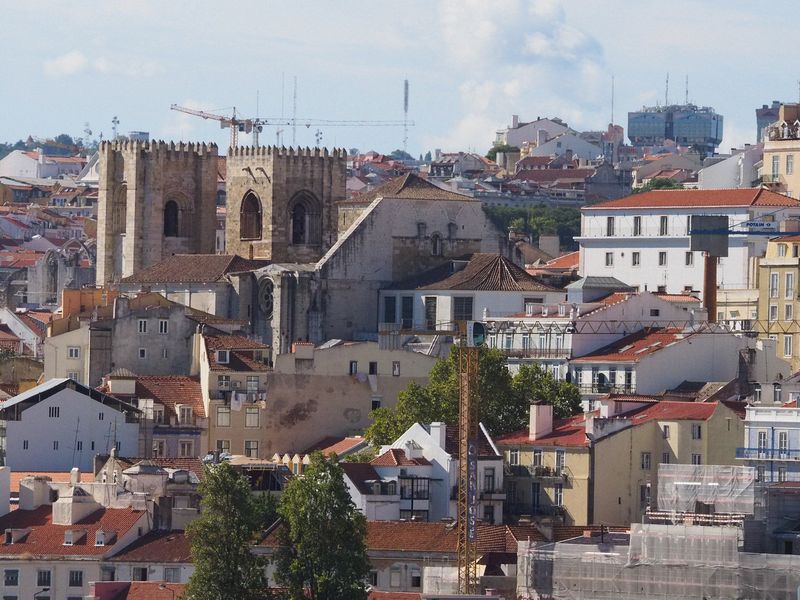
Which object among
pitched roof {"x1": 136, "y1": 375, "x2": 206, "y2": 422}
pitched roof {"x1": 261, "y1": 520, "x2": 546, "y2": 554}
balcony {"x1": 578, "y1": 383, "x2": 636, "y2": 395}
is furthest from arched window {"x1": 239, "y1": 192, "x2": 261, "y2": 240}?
pitched roof {"x1": 261, "y1": 520, "x2": 546, "y2": 554}

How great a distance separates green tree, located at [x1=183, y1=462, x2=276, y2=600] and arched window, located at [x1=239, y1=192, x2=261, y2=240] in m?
55.9

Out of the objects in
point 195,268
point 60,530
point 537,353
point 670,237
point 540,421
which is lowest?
point 60,530

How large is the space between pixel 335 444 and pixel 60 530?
64.0 ft

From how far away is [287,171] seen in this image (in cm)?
13438

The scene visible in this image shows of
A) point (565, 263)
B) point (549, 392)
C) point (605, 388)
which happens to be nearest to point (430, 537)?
point (549, 392)

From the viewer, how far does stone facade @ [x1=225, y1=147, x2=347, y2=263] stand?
134m

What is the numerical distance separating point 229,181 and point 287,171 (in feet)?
10.9

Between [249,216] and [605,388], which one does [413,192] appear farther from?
[605,388]

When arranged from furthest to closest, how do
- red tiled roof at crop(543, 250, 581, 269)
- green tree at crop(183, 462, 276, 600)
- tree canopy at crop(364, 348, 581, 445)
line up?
1. red tiled roof at crop(543, 250, 581, 269)
2. tree canopy at crop(364, 348, 581, 445)
3. green tree at crop(183, 462, 276, 600)

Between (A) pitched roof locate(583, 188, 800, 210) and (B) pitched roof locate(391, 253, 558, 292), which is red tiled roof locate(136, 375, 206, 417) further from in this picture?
(A) pitched roof locate(583, 188, 800, 210)

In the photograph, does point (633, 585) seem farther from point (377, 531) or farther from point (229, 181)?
point (229, 181)

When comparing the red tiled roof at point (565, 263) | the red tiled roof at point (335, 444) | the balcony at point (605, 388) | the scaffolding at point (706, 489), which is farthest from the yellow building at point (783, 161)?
the scaffolding at point (706, 489)

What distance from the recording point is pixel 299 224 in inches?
5295

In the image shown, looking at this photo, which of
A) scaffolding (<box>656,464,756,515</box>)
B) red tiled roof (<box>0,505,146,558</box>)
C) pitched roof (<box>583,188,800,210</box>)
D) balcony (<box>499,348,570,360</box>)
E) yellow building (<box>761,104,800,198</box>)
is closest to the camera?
scaffolding (<box>656,464,756,515</box>)
